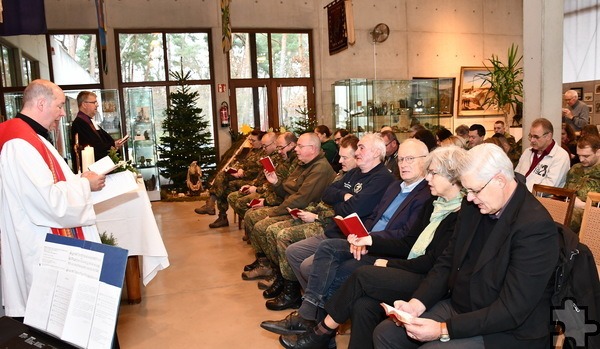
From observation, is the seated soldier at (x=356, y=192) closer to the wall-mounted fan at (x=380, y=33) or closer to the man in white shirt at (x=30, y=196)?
the man in white shirt at (x=30, y=196)

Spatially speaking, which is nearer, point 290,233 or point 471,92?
point 290,233

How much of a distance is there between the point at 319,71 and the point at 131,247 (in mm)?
8774

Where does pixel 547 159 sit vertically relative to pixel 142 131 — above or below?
below

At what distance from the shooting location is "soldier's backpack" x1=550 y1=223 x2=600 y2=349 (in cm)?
210

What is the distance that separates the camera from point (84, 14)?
425 inches

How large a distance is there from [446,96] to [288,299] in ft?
33.2

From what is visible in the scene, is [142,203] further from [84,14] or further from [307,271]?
[84,14]

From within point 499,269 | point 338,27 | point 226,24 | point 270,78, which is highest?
point 226,24

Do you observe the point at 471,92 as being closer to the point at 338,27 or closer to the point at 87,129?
the point at 338,27

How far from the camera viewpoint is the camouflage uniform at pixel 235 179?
727cm

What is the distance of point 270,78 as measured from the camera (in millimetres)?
12164

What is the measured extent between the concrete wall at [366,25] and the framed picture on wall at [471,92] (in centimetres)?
19

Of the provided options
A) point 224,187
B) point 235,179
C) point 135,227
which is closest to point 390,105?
point 235,179

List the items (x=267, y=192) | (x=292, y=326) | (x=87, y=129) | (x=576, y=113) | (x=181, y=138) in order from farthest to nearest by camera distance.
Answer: (x=181, y=138) → (x=576, y=113) → (x=267, y=192) → (x=87, y=129) → (x=292, y=326)
